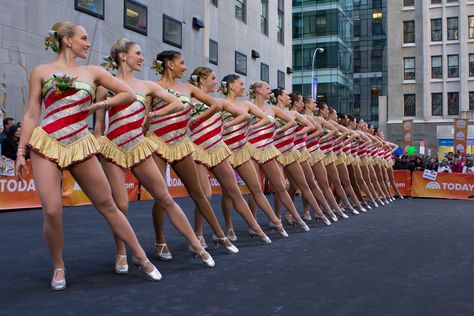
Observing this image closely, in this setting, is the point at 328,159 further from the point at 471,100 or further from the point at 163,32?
the point at 471,100

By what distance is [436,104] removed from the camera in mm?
43375

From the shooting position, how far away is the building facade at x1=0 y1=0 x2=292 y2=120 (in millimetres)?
12914

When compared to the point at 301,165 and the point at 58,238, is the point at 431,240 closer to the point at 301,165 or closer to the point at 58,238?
the point at 301,165

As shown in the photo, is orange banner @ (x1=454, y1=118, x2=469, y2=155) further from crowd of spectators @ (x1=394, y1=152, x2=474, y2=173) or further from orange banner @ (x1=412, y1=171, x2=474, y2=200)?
orange banner @ (x1=412, y1=171, x2=474, y2=200)

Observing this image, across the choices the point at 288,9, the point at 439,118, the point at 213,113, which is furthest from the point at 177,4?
the point at 439,118

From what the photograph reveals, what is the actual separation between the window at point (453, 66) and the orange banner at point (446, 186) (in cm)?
2949

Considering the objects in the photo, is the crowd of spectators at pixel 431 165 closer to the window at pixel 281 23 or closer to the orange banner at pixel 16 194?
the orange banner at pixel 16 194

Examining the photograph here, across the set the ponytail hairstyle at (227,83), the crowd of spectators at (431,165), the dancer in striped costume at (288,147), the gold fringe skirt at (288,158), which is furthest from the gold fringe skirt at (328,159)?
the crowd of spectators at (431,165)

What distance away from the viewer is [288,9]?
103ft

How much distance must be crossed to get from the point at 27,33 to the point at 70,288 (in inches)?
422

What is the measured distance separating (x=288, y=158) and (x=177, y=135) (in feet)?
9.79

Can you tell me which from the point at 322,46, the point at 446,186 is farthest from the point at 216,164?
the point at 322,46

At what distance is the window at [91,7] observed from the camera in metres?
14.8

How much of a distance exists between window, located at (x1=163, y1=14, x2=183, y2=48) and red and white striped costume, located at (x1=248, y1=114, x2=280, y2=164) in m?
12.8
